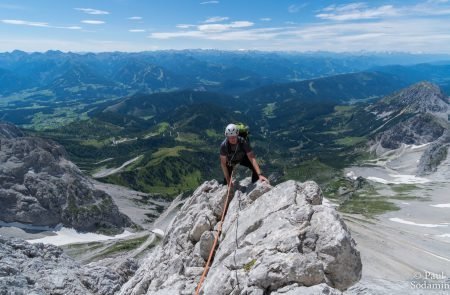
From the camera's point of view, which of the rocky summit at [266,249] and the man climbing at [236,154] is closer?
the rocky summit at [266,249]

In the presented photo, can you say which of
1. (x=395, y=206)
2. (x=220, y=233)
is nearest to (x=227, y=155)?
(x=220, y=233)

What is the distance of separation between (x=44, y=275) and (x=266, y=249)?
34259 millimetres

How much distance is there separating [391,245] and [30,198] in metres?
145

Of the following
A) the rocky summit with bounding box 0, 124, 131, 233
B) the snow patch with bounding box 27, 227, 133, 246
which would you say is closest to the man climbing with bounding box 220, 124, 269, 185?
the snow patch with bounding box 27, 227, 133, 246

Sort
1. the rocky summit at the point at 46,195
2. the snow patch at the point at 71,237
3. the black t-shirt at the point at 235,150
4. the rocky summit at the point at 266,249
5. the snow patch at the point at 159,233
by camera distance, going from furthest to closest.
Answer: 1. the rocky summit at the point at 46,195
2. the snow patch at the point at 159,233
3. the snow patch at the point at 71,237
4. the black t-shirt at the point at 235,150
5. the rocky summit at the point at 266,249

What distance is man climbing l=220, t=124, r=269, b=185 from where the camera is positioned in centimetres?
2772

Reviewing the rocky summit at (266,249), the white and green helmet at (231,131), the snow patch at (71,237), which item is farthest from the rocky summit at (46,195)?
the white and green helmet at (231,131)

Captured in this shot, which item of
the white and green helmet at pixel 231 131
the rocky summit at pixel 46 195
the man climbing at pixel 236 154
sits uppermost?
the white and green helmet at pixel 231 131

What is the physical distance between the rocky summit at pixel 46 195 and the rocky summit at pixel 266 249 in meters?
147

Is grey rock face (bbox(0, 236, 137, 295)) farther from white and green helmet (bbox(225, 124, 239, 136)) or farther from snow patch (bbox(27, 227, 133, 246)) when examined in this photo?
snow patch (bbox(27, 227, 133, 246))

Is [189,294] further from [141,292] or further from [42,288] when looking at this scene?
[42,288]

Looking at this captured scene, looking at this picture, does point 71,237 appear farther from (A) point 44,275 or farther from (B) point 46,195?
(A) point 44,275

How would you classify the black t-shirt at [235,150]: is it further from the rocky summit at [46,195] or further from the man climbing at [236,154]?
the rocky summit at [46,195]

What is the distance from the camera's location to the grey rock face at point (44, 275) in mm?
39281
